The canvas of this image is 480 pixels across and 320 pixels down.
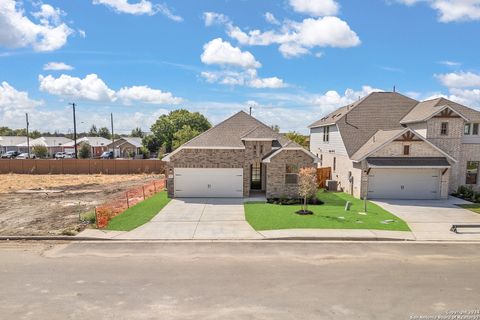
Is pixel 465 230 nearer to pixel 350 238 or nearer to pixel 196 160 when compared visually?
pixel 350 238

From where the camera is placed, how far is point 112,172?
42719 millimetres

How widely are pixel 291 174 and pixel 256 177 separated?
148 inches

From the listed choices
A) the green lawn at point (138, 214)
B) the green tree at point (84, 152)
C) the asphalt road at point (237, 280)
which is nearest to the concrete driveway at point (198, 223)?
the green lawn at point (138, 214)

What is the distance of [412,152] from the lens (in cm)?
2278

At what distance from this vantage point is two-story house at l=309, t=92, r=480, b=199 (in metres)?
22.6

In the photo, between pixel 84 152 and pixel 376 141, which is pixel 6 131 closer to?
pixel 84 152

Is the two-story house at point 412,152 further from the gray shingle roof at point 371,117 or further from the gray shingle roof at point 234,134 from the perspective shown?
the gray shingle roof at point 234,134

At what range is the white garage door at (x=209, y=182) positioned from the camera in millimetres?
23281

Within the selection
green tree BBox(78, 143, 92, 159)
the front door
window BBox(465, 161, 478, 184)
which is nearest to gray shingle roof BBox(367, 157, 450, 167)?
window BBox(465, 161, 478, 184)

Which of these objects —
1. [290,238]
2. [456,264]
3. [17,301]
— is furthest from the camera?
[290,238]

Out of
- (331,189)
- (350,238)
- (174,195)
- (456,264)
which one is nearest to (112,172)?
(174,195)

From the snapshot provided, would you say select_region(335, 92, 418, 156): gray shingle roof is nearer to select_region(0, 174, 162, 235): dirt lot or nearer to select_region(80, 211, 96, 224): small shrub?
select_region(80, 211, 96, 224): small shrub

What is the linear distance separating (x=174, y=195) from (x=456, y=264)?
1667cm

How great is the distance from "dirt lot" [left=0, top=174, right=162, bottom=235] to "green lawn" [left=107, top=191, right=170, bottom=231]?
172 centimetres
